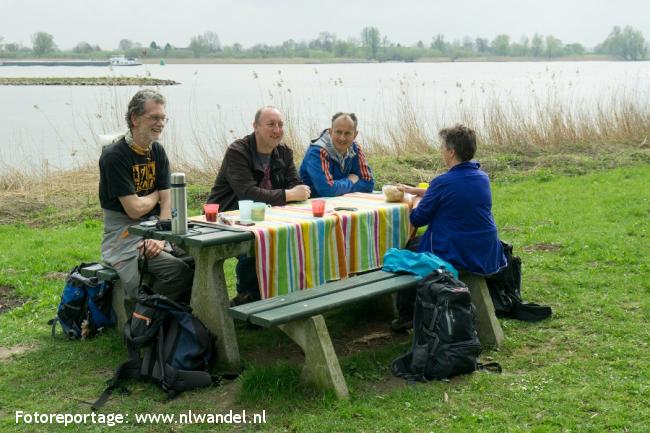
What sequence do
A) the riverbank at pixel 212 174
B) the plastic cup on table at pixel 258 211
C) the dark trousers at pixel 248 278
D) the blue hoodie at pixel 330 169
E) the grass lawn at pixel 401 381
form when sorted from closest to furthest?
the grass lawn at pixel 401 381 < the plastic cup on table at pixel 258 211 < the dark trousers at pixel 248 278 < the blue hoodie at pixel 330 169 < the riverbank at pixel 212 174

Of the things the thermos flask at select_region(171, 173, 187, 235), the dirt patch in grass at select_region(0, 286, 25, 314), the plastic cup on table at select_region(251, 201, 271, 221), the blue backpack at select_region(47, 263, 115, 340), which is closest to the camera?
the thermos flask at select_region(171, 173, 187, 235)

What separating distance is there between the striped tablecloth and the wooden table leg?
0.21m

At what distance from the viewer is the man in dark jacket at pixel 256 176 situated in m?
4.83

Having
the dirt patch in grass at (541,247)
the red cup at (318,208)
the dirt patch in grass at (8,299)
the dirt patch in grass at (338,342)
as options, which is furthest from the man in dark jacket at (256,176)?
the dirt patch in grass at (541,247)

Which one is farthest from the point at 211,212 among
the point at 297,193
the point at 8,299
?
the point at 8,299

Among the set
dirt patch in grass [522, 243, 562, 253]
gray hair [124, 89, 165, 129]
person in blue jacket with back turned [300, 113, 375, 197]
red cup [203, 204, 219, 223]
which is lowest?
dirt patch in grass [522, 243, 562, 253]

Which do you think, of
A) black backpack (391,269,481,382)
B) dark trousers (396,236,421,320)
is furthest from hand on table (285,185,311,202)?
black backpack (391,269,481,382)

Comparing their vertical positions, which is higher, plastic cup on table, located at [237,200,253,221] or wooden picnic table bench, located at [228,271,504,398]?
plastic cup on table, located at [237,200,253,221]

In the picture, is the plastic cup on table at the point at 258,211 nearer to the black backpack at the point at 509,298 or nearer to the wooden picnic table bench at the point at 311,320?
the wooden picnic table bench at the point at 311,320

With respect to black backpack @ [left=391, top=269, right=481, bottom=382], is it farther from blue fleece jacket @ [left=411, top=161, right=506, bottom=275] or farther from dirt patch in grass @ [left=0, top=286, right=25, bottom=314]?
dirt patch in grass @ [left=0, top=286, right=25, bottom=314]

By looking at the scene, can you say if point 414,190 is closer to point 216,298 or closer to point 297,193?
point 297,193

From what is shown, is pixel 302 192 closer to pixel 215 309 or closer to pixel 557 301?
pixel 215 309

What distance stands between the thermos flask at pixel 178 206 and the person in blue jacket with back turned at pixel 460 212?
52.2 inches

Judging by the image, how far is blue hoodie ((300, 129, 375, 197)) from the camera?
5215 mm
